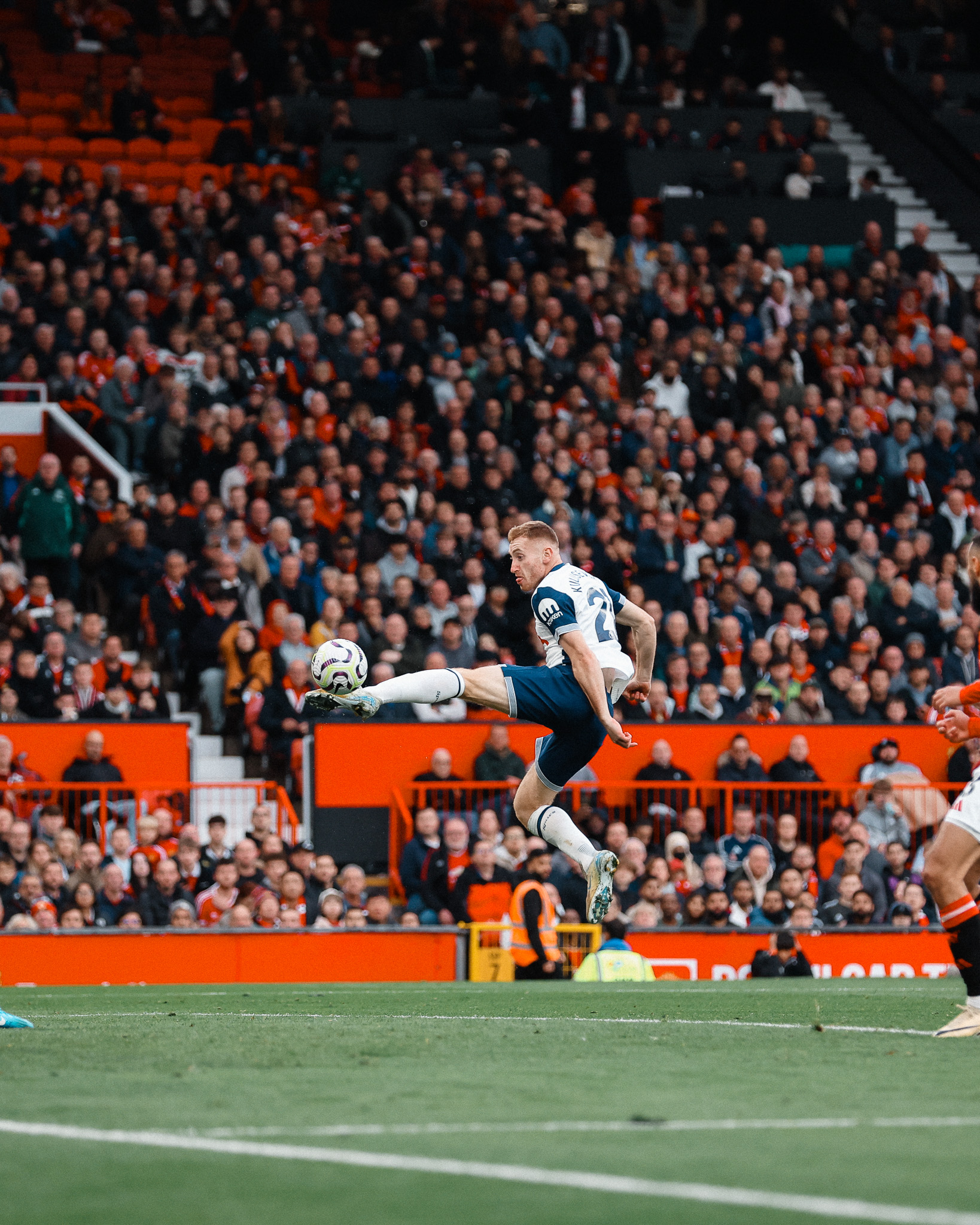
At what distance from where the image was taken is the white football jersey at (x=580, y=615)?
10484 mm

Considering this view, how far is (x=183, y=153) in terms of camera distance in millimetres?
26344

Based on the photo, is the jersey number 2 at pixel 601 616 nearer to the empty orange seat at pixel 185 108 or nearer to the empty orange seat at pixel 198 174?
the empty orange seat at pixel 198 174

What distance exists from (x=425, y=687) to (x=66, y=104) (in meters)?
18.9

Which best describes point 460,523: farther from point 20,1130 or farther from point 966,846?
point 20,1130

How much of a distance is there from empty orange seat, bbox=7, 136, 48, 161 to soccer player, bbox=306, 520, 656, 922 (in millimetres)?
16925

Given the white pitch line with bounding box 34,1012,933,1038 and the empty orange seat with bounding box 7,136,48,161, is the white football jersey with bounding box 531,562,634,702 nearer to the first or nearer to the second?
the white pitch line with bounding box 34,1012,933,1038

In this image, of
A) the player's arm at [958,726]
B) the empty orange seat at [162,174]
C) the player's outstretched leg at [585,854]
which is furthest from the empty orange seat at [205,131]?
the player's arm at [958,726]

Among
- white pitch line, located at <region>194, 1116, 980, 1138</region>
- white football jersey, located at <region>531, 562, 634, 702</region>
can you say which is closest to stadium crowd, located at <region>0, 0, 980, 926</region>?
white football jersey, located at <region>531, 562, 634, 702</region>

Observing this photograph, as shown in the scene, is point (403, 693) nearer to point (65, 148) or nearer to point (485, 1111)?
point (485, 1111)

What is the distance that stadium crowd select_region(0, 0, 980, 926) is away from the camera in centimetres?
1888

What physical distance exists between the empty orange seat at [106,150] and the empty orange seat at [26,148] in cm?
60

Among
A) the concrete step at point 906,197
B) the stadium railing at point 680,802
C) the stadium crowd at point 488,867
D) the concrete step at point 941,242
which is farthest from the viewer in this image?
the concrete step at point 906,197

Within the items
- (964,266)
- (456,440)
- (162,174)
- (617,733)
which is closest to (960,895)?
(617,733)

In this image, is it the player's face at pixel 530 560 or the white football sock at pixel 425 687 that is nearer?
the white football sock at pixel 425 687
